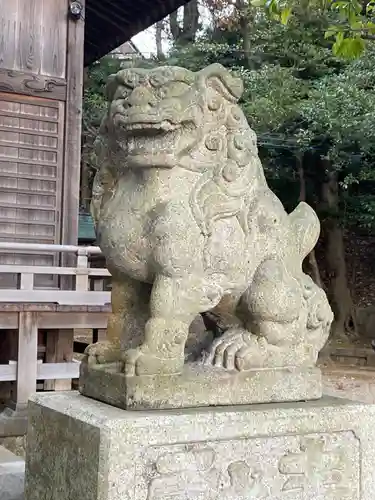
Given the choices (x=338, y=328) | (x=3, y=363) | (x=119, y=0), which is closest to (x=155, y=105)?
(x=3, y=363)

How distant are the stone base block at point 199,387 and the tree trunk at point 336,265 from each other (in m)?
11.0

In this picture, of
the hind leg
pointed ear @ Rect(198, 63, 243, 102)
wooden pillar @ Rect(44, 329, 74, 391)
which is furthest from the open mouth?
wooden pillar @ Rect(44, 329, 74, 391)

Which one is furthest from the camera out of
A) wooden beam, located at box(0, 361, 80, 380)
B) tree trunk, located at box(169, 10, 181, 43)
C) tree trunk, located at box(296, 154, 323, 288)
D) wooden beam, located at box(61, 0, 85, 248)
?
tree trunk, located at box(169, 10, 181, 43)

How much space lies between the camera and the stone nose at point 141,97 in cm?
221

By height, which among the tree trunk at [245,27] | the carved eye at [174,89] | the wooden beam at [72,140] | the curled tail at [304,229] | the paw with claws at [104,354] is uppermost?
the tree trunk at [245,27]

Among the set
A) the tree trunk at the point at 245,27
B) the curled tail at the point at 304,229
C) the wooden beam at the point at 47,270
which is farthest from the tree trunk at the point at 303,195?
the curled tail at the point at 304,229

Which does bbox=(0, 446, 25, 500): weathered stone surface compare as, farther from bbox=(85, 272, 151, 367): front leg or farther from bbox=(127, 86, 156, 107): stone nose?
bbox=(127, 86, 156, 107): stone nose

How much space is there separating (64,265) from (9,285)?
2.02 ft

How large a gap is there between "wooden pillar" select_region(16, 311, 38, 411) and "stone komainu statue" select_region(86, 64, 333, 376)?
3492 millimetres

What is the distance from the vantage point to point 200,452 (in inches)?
86.4

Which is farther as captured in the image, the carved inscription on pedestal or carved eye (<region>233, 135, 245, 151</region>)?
carved eye (<region>233, 135, 245, 151</region>)

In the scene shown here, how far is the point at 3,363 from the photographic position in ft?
20.5

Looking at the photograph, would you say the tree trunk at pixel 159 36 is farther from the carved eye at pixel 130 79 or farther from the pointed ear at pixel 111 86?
the carved eye at pixel 130 79

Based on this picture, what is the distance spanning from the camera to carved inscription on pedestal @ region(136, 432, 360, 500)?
83.7 inches
